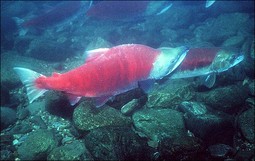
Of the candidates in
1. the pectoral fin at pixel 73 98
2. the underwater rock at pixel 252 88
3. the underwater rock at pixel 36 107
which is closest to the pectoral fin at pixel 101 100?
the pectoral fin at pixel 73 98

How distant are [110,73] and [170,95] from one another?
233cm

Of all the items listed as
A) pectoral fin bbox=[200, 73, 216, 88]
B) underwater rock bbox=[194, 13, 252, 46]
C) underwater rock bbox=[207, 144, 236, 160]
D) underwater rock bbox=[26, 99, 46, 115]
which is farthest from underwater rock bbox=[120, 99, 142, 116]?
underwater rock bbox=[194, 13, 252, 46]

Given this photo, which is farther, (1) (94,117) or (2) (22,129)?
(2) (22,129)

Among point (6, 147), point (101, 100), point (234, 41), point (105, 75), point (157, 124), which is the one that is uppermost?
point (105, 75)

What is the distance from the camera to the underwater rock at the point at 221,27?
25.5 feet

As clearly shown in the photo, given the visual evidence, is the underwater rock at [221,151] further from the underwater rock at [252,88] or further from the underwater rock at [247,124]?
the underwater rock at [252,88]

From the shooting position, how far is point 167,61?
312cm

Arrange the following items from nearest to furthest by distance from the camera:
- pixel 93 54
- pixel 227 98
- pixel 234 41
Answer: pixel 93 54
pixel 227 98
pixel 234 41

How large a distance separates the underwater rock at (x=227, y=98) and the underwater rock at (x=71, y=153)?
259 centimetres

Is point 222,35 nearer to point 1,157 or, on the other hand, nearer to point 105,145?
point 105,145

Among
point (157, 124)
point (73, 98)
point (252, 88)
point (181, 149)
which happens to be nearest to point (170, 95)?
point (157, 124)

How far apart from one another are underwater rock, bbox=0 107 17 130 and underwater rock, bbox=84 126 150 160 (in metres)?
2.36

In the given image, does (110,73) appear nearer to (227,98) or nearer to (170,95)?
(170,95)

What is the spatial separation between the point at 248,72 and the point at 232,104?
4.93 ft
